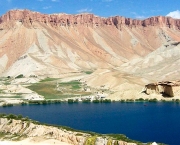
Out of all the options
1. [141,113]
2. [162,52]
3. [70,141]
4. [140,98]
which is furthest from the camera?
[162,52]

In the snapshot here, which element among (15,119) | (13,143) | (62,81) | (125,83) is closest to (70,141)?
(13,143)

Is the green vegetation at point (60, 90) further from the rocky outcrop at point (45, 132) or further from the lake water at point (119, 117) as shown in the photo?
the rocky outcrop at point (45, 132)

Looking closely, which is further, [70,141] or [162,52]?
[162,52]

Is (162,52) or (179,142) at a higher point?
(162,52)

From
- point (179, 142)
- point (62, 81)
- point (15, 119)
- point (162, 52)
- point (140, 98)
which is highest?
point (162, 52)

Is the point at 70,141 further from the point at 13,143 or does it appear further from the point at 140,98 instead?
the point at 140,98

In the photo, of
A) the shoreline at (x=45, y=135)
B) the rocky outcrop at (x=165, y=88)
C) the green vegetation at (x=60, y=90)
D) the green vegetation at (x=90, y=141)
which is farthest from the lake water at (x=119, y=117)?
the green vegetation at (x=60, y=90)

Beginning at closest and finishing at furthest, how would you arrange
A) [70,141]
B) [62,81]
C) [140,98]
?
[70,141] < [140,98] < [62,81]
